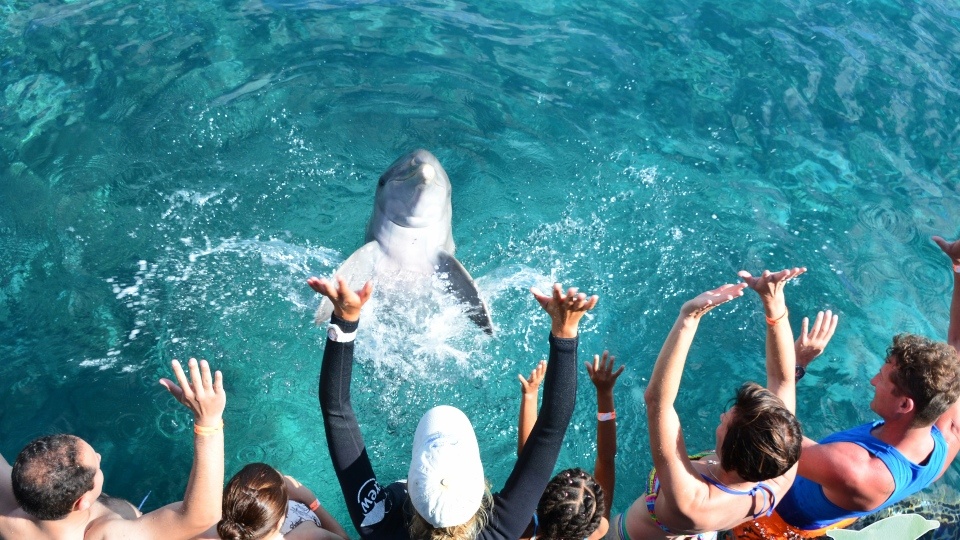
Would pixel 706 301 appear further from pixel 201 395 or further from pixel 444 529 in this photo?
pixel 201 395

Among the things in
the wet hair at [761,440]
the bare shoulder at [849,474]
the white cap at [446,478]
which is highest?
the wet hair at [761,440]

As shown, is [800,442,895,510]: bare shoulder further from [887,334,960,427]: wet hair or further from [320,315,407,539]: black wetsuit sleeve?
[320,315,407,539]: black wetsuit sleeve

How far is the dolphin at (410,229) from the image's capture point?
6.38 metres

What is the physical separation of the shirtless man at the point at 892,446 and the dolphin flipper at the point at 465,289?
2.84 meters

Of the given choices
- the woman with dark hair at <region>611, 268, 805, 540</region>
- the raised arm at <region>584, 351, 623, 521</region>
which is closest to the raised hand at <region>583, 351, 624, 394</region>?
the raised arm at <region>584, 351, 623, 521</region>

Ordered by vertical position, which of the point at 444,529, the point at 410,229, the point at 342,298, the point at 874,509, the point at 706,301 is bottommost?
the point at 410,229

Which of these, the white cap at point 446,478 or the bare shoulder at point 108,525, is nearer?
the white cap at point 446,478

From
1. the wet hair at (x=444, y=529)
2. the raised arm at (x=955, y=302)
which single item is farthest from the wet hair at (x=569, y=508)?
the raised arm at (x=955, y=302)

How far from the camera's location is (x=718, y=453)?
3291 millimetres

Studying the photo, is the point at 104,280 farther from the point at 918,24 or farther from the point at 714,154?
the point at 918,24

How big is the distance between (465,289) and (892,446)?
137 inches

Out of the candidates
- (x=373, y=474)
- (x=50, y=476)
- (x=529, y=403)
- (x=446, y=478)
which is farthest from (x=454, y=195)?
(x=446, y=478)

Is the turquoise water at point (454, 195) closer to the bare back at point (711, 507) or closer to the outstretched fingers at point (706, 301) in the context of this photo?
the bare back at point (711, 507)

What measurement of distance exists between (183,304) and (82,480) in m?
3.27
